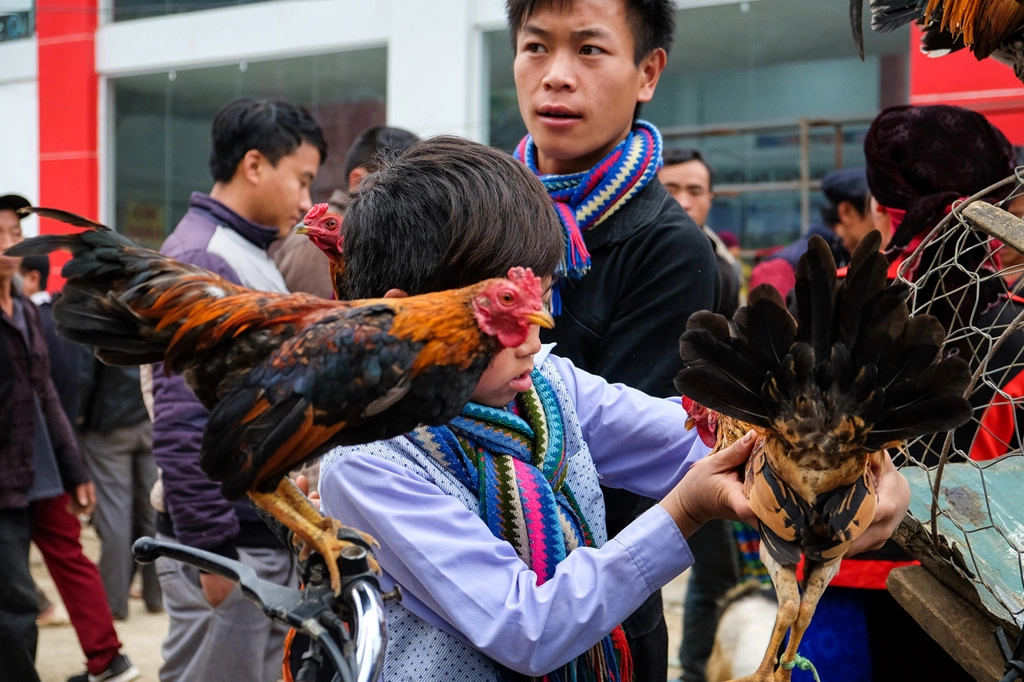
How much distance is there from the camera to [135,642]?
5.19m

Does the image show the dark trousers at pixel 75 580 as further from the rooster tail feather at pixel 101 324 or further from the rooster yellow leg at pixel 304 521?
the rooster yellow leg at pixel 304 521

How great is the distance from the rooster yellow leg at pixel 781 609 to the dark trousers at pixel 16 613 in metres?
3.39

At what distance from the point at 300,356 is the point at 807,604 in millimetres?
708

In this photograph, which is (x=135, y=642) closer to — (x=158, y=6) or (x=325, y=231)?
(x=325, y=231)

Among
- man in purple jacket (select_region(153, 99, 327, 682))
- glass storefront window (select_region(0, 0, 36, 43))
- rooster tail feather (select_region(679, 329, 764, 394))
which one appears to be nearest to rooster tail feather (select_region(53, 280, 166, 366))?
rooster tail feather (select_region(679, 329, 764, 394))

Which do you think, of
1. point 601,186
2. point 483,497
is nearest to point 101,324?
point 483,497

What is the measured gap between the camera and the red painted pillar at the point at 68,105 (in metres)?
10.9

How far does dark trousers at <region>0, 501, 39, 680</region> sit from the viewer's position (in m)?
3.81

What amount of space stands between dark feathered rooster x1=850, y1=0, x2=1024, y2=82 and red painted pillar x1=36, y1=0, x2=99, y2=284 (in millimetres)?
10076

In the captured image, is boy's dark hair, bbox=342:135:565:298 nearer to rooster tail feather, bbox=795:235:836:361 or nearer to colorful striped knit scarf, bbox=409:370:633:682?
colorful striped knit scarf, bbox=409:370:633:682

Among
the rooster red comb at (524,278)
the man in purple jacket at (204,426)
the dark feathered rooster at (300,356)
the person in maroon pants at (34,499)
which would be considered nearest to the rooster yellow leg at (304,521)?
the dark feathered rooster at (300,356)

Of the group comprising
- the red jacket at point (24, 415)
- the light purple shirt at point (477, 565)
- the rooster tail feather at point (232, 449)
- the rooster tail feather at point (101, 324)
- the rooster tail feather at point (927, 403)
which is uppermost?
the rooster tail feather at point (101, 324)

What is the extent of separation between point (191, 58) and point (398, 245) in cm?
958

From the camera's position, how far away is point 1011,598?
1.48 m
